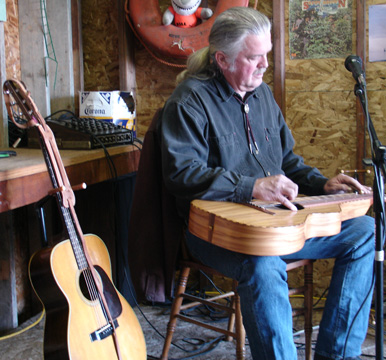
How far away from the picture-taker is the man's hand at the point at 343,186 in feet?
5.72

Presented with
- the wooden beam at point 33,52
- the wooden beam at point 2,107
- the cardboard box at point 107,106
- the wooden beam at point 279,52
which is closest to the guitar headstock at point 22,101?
the wooden beam at point 2,107

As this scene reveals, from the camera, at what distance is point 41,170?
1732 mm

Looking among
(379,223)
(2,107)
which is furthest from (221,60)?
(2,107)

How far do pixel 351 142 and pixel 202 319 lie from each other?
3.91 feet

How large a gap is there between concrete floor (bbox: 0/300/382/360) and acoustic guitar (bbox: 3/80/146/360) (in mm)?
552

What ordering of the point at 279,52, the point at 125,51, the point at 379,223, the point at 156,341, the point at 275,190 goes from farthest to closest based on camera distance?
the point at 125,51 → the point at 279,52 → the point at 156,341 → the point at 275,190 → the point at 379,223

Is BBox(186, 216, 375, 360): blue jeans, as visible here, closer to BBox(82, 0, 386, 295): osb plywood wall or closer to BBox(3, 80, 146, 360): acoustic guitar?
BBox(3, 80, 146, 360): acoustic guitar

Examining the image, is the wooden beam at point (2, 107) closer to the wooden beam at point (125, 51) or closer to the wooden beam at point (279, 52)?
the wooden beam at point (125, 51)

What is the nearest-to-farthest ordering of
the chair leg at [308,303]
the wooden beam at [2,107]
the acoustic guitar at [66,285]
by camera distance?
the acoustic guitar at [66,285] < the chair leg at [308,303] < the wooden beam at [2,107]

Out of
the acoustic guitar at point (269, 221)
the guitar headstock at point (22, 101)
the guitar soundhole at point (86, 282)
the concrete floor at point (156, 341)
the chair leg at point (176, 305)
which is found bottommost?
the concrete floor at point (156, 341)

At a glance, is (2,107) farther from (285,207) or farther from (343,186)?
(343,186)

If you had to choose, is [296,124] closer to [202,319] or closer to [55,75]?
[202,319]

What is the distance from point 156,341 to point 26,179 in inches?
39.9

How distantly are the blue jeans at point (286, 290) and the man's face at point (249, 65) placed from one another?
23.8 inches
